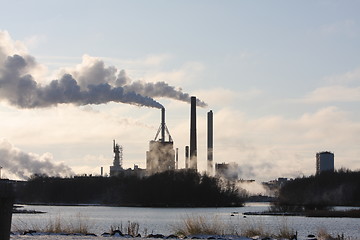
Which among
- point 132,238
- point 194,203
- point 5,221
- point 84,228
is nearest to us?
point 5,221

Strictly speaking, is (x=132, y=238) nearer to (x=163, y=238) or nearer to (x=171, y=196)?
(x=163, y=238)

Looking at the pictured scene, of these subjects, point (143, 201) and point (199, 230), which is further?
point (143, 201)

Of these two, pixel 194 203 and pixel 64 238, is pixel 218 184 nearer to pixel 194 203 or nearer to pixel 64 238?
pixel 194 203

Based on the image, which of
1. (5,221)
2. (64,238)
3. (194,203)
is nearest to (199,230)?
(64,238)

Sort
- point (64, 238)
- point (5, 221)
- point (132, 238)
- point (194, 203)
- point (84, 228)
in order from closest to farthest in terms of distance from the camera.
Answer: point (5, 221)
point (64, 238)
point (132, 238)
point (84, 228)
point (194, 203)

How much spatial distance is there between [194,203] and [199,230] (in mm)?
146596

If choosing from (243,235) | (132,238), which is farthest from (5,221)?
(243,235)


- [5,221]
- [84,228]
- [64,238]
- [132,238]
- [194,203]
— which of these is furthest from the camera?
[194,203]

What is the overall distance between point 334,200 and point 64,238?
533ft

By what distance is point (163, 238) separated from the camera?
47594 millimetres

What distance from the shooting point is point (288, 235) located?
47.1 meters

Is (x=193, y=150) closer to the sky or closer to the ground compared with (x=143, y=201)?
closer to the sky

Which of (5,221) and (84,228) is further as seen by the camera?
(84,228)

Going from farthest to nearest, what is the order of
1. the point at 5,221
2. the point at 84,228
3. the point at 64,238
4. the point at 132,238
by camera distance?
the point at 84,228, the point at 132,238, the point at 64,238, the point at 5,221
